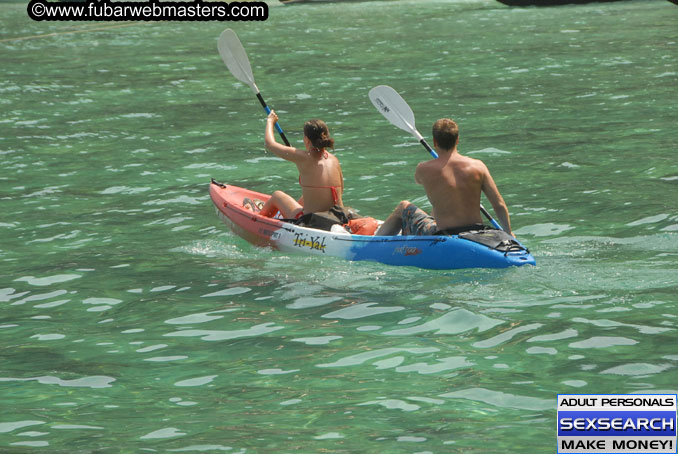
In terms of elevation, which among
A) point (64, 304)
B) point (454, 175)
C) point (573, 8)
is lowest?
point (64, 304)

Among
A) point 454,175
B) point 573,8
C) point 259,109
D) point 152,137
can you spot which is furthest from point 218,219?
point 573,8

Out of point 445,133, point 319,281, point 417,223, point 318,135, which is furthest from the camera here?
point 318,135

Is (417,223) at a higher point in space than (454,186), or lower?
lower

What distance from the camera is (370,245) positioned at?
9031 millimetres

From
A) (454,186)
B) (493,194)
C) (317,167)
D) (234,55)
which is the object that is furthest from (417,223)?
(234,55)

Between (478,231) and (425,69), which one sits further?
(425,69)

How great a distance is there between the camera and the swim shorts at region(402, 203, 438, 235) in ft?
29.0

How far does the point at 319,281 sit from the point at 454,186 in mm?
1348

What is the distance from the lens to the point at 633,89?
60.0 feet

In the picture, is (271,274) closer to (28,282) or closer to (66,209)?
(28,282)

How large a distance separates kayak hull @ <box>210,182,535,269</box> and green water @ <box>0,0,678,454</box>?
132mm

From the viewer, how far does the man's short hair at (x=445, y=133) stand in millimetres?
8367

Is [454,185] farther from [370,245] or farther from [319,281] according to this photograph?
[319,281]

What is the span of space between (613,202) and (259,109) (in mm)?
9086
